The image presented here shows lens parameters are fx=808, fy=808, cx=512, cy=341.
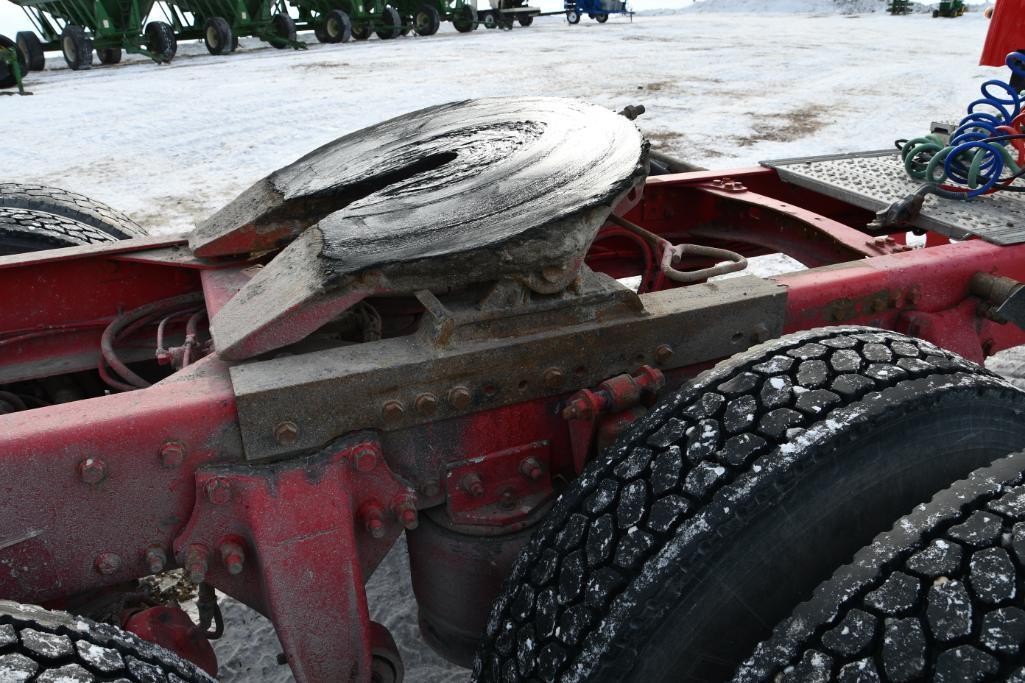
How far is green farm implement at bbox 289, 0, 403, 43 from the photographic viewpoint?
57.6 feet

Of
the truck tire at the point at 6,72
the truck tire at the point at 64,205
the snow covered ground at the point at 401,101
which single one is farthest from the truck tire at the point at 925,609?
A: the truck tire at the point at 6,72

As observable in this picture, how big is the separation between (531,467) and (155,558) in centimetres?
71

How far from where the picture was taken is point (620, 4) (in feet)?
77.3

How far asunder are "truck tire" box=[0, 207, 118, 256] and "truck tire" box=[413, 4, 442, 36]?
18.1 meters

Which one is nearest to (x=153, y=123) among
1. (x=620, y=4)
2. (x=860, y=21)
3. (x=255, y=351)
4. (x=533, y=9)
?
(x=255, y=351)

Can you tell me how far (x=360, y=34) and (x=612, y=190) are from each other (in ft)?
61.1

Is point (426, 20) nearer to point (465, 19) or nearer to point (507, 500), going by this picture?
point (465, 19)

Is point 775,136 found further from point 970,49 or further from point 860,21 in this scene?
point 860,21

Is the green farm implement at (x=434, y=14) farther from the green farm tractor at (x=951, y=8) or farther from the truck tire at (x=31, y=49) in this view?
the green farm tractor at (x=951, y=8)

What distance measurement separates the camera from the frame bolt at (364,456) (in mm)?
1428

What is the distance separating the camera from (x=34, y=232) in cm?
246

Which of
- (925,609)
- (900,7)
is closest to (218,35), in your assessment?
(925,609)

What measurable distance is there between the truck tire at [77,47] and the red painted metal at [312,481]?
584 inches

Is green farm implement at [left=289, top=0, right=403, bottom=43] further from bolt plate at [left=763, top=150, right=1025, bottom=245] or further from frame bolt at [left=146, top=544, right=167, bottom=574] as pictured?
frame bolt at [left=146, top=544, right=167, bottom=574]
